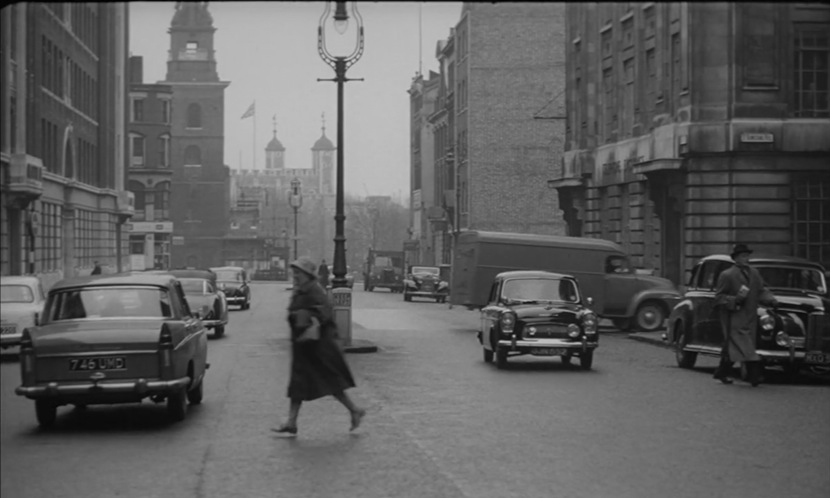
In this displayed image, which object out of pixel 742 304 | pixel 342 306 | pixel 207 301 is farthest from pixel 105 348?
pixel 207 301

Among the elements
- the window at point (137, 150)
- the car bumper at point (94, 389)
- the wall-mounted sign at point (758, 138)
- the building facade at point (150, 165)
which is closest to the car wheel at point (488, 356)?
the wall-mounted sign at point (758, 138)

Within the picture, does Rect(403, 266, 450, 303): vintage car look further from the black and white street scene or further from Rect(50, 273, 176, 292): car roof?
Rect(50, 273, 176, 292): car roof

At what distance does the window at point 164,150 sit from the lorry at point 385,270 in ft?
91.9

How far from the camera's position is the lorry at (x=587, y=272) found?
35094mm

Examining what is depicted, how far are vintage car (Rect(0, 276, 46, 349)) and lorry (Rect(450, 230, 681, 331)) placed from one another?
13.9 metres

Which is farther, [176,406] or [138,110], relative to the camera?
[138,110]

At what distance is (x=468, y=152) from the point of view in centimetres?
7919

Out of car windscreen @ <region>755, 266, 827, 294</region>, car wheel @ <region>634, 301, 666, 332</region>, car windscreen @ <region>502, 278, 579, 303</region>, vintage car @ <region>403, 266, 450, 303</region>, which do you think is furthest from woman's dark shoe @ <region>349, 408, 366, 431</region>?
vintage car @ <region>403, 266, 450, 303</region>

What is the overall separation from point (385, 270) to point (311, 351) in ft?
222

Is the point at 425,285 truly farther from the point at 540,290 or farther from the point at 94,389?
the point at 94,389

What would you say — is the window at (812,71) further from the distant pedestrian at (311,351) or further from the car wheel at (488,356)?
the distant pedestrian at (311,351)

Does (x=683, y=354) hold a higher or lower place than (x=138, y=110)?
lower

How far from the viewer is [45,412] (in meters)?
13.5

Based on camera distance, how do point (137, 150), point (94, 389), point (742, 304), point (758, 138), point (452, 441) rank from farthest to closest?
point (137, 150) < point (758, 138) < point (742, 304) < point (94, 389) < point (452, 441)
